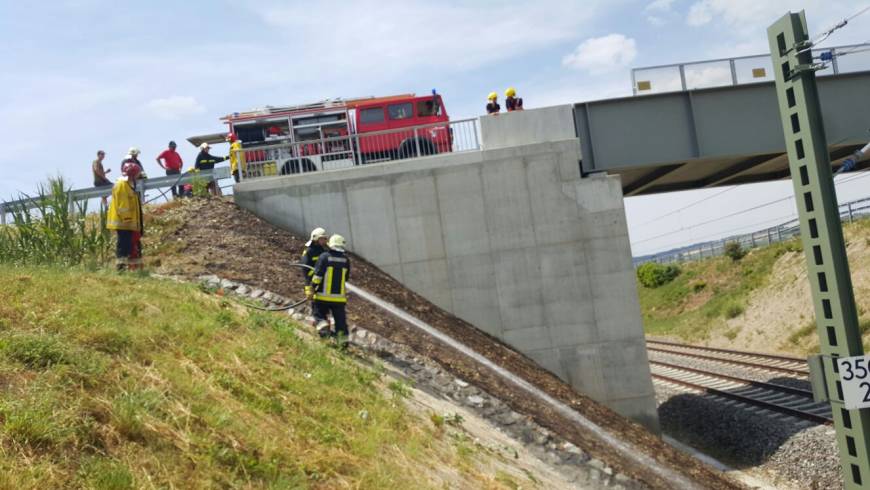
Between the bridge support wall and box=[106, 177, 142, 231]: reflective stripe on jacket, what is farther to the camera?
the bridge support wall

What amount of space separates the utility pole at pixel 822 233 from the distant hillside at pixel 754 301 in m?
A: 18.4

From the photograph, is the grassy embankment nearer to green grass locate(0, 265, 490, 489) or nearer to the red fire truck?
green grass locate(0, 265, 490, 489)

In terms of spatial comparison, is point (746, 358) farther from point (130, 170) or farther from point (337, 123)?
point (130, 170)

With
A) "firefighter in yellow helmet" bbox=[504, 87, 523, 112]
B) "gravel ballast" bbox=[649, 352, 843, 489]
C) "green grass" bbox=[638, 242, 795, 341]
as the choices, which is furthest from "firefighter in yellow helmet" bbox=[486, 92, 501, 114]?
"green grass" bbox=[638, 242, 795, 341]

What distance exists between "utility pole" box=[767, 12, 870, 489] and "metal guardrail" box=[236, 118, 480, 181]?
1025 cm

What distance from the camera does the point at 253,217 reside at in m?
18.1

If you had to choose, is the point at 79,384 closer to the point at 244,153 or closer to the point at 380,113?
the point at 244,153

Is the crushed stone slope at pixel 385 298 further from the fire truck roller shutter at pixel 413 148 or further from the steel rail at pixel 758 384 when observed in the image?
the steel rail at pixel 758 384

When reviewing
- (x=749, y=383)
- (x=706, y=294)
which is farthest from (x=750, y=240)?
(x=749, y=383)

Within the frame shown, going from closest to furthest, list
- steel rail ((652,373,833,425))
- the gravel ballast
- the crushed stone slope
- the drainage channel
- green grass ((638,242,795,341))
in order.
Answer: the drainage channel
the crushed stone slope
the gravel ballast
steel rail ((652,373,833,425))
green grass ((638,242,795,341))

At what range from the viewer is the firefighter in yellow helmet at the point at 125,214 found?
12602 mm

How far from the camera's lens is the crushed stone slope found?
12398 mm

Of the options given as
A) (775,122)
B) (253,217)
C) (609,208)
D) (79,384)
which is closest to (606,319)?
(609,208)

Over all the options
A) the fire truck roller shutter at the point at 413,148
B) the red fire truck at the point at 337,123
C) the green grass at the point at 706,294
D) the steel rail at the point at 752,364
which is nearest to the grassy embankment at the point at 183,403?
the fire truck roller shutter at the point at 413,148
